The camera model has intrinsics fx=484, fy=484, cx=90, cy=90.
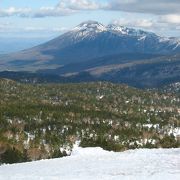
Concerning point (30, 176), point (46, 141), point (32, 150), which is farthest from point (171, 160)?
point (46, 141)

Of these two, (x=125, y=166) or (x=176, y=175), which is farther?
(x=125, y=166)

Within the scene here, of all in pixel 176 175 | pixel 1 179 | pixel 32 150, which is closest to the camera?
pixel 176 175

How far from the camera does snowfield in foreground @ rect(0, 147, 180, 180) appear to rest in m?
52.0

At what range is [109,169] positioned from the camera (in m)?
58.0

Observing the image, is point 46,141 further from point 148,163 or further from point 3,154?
point 148,163

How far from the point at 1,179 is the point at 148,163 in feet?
59.3

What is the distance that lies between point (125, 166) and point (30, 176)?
1213 centimetres

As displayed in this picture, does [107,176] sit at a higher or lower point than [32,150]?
higher

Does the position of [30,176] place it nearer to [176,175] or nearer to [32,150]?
[176,175]

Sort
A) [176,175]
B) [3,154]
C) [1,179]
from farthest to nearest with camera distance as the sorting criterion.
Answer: [3,154] → [1,179] → [176,175]

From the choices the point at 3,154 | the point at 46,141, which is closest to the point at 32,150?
the point at 3,154

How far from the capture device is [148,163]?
59688 millimetres

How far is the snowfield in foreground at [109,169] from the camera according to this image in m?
52.0

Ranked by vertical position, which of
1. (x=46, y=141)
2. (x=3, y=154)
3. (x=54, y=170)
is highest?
(x=54, y=170)
